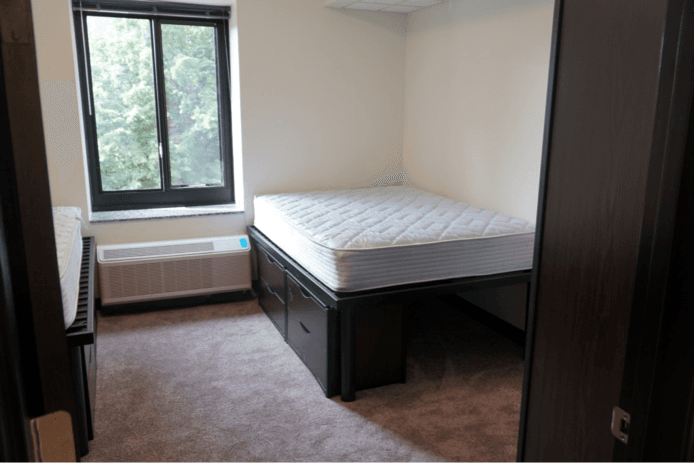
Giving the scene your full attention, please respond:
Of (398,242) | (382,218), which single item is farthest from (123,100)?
(398,242)

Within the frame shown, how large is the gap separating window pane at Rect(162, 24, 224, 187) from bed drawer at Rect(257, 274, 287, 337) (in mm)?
1037

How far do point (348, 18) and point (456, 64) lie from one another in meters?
0.99

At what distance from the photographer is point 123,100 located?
375cm

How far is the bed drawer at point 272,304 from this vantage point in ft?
Answer: 10.4

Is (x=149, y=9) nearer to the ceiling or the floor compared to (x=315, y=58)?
nearer to the ceiling

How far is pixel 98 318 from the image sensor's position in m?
3.52

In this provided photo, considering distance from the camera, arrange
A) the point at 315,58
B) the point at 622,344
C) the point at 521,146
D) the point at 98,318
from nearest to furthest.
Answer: the point at 622,344, the point at 521,146, the point at 98,318, the point at 315,58

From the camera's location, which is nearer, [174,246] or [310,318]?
[310,318]

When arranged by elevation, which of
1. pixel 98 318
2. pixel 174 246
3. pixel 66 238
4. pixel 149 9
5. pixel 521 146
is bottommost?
pixel 98 318

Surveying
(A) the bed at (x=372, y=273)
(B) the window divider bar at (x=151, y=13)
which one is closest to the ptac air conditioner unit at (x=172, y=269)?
(A) the bed at (x=372, y=273)

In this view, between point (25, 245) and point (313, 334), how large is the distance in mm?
2168

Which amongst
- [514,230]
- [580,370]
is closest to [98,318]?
[514,230]

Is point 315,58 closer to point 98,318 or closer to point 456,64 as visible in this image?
point 456,64

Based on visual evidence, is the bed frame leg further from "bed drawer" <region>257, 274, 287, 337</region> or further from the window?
the window
